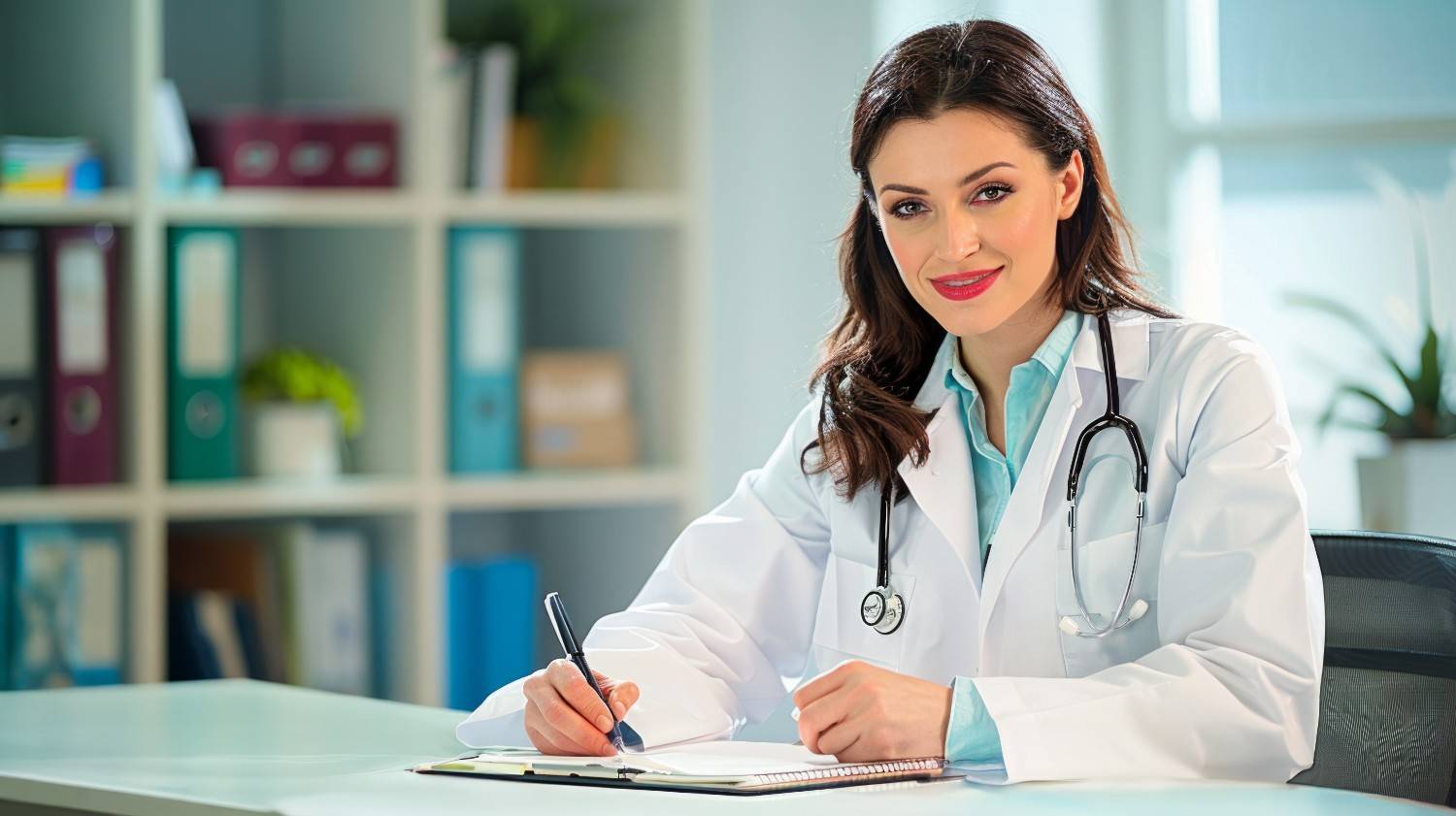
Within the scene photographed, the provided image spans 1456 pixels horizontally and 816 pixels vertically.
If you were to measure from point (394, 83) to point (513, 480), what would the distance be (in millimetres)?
710

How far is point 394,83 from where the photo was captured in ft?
9.18

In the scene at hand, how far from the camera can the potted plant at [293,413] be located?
2758 mm

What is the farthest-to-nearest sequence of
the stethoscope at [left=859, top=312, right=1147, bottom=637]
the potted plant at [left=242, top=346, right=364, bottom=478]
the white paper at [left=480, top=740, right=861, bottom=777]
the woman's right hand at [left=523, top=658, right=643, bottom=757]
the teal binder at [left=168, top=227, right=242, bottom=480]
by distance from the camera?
the potted plant at [left=242, top=346, right=364, bottom=478] < the teal binder at [left=168, top=227, right=242, bottom=480] < the stethoscope at [left=859, top=312, right=1147, bottom=637] < the woman's right hand at [left=523, top=658, right=643, bottom=757] < the white paper at [left=480, top=740, right=861, bottom=777]

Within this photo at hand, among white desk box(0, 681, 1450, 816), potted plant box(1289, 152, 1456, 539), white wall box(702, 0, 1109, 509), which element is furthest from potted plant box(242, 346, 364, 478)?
potted plant box(1289, 152, 1456, 539)

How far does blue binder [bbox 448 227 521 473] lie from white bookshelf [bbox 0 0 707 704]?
0.03 metres

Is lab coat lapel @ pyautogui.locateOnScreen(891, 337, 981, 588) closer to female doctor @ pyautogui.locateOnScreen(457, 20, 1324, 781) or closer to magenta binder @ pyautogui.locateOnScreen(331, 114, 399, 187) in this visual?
female doctor @ pyautogui.locateOnScreen(457, 20, 1324, 781)

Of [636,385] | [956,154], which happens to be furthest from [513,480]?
[956,154]

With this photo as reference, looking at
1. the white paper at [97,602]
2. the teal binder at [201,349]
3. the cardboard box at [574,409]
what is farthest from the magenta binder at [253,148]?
the white paper at [97,602]

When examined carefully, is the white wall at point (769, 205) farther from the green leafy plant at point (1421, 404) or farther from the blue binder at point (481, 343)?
the green leafy plant at point (1421, 404)

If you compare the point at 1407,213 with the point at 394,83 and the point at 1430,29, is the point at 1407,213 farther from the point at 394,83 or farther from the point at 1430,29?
the point at 394,83

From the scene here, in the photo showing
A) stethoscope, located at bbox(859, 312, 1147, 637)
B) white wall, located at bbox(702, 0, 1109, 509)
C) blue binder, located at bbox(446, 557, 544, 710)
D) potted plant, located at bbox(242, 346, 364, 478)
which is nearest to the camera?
stethoscope, located at bbox(859, 312, 1147, 637)

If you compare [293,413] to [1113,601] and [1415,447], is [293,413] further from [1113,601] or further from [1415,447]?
[1415,447]

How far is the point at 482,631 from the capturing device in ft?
9.51

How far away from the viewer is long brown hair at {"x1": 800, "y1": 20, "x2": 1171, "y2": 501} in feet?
5.33
